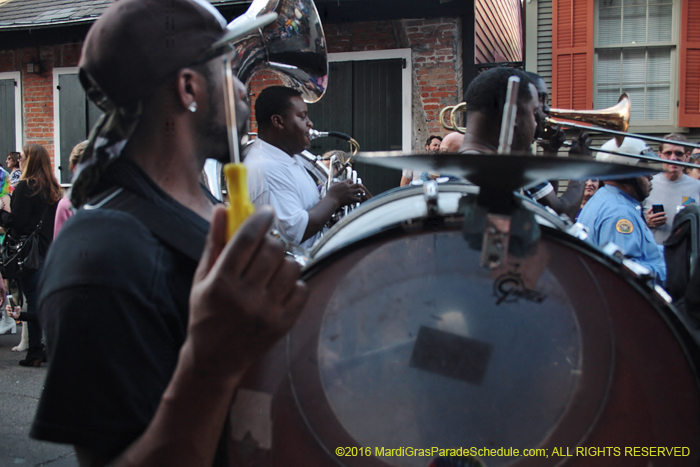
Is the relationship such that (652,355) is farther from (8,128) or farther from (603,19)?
(8,128)

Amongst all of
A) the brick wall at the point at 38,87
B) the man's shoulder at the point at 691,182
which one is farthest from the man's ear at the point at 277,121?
the brick wall at the point at 38,87

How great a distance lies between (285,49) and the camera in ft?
9.29

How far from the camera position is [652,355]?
2.89 feet

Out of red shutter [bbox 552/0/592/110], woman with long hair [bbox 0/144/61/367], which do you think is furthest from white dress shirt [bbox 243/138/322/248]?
red shutter [bbox 552/0/592/110]

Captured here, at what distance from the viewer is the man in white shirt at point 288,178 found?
297 centimetres

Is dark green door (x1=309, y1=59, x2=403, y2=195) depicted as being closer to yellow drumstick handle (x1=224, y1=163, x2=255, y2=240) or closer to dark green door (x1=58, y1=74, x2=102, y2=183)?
dark green door (x1=58, y1=74, x2=102, y2=183)

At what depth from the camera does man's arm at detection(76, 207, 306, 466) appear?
0.60 metres

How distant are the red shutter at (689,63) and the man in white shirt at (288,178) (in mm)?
6041

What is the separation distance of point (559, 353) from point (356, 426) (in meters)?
0.34

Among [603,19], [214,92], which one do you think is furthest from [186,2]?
[603,19]

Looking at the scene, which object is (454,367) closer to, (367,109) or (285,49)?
(285,49)

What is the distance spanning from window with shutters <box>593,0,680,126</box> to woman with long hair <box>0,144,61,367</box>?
22.1 ft

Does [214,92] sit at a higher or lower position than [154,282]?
higher

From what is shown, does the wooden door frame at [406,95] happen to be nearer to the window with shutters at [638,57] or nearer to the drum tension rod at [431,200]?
the window with shutters at [638,57]
